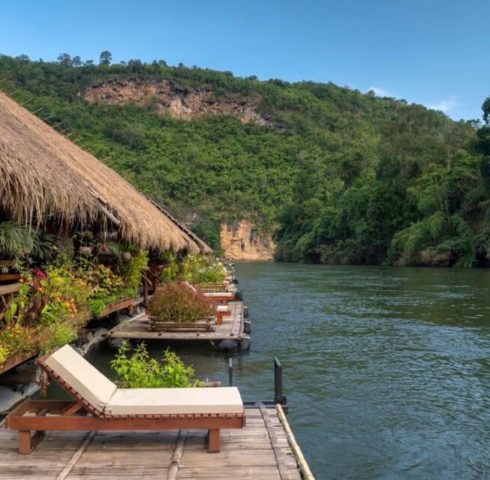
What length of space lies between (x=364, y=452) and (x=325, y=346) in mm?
6410

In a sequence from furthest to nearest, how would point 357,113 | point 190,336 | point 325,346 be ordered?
point 357,113 → point 325,346 → point 190,336

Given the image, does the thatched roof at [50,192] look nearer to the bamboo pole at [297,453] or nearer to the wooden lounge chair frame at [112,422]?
the wooden lounge chair frame at [112,422]

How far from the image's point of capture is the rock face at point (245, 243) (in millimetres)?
90312

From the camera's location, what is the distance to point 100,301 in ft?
34.2

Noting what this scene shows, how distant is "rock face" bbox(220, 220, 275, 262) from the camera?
3556 inches

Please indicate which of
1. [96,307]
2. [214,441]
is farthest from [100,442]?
[96,307]

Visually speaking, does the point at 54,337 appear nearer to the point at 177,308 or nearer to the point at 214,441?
the point at 214,441

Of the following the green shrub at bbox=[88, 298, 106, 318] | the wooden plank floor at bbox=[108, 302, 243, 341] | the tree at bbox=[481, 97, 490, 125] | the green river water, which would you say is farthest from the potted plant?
the tree at bbox=[481, 97, 490, 125]

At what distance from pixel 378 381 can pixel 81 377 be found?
6.23 meters

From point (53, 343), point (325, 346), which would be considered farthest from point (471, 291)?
point (53, 343)

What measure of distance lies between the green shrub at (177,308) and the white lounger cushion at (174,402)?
6.69m

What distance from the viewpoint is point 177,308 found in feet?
39.0

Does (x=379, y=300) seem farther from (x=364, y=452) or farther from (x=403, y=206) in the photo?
(x=403, y=206)

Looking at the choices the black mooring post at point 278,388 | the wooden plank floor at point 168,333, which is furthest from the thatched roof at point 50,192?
the black mooring post at point 278,388
